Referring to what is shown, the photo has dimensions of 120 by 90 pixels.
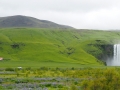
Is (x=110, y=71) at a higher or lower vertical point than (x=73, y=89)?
higher

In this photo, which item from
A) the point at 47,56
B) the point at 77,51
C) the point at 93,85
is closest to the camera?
the point at 93,85

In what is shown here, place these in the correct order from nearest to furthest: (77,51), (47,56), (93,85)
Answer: (93,85)
(47,56)
(77,51)

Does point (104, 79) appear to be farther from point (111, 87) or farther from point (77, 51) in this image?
point (77, 51)

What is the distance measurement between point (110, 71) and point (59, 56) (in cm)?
13885

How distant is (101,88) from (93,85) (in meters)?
1.14

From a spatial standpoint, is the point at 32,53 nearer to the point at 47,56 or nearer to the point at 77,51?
the point at 47,56

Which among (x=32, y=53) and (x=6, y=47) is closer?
(x=32, y=53)

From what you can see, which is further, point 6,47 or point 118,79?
point 6,47

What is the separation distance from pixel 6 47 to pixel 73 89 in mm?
167802

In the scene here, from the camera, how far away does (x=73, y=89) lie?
3253 centimetres

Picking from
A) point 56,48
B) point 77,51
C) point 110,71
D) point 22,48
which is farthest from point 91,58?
point 110,71

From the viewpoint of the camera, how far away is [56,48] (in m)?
197

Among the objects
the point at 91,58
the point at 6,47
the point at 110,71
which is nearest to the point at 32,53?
the point at 6,47

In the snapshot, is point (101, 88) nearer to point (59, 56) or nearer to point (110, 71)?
point (110, 71)
